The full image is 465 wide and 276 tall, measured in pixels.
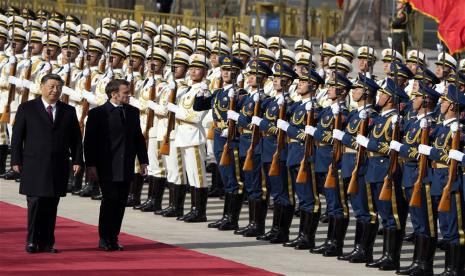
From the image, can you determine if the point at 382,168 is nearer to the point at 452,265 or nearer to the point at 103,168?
the point at 452,265

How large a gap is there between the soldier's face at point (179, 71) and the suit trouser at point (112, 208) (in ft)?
11.7

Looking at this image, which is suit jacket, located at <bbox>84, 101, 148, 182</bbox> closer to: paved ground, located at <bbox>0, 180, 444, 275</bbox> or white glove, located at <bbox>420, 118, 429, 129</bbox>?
paved ground, located at <bbox>0, 180, 444, 275</bbox>

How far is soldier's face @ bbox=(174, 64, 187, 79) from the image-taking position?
2067cm

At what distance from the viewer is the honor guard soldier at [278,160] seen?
18859 millimetres

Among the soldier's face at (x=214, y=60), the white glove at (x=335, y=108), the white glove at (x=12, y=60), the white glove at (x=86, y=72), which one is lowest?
the white glove at (x=335, y=108)

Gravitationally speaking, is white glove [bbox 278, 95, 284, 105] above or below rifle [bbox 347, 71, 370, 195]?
above

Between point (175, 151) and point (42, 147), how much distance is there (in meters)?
3.95

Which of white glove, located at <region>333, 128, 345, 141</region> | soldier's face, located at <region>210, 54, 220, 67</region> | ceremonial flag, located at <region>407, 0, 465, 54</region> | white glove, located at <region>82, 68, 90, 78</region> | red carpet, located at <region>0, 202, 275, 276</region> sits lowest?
red carpet, located at <region>0, 202, 275, 276</region>

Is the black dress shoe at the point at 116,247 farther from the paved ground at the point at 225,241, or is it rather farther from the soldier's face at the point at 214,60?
the soldier's face at the point at 214,60

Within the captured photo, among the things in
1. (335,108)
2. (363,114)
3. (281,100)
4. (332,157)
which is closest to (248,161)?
(281,100)

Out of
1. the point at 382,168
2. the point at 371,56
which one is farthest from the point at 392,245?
the point at 371,56

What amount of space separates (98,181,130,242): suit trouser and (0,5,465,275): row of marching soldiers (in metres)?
2.00

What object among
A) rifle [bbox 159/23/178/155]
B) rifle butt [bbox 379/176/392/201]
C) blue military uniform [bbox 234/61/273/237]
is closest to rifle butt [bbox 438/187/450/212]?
rifle butt [bbox 379/176/392/201]

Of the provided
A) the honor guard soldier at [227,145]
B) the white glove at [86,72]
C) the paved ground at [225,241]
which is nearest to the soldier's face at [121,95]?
the paved ground at [225,241]
